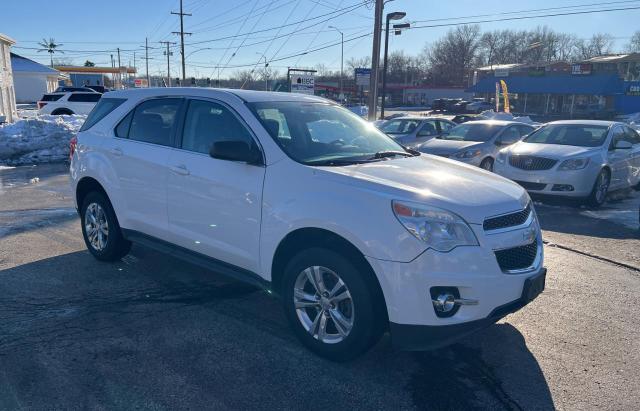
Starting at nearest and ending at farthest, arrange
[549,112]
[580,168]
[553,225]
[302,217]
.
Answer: [302,217], [553,225], [580,168], [549,112]

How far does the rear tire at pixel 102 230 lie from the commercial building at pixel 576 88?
49.6m

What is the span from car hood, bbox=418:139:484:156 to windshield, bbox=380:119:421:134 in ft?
6.76

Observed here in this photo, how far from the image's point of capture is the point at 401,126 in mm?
15094

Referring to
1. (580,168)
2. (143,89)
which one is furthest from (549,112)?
(143,89)

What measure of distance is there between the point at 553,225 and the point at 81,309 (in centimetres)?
678

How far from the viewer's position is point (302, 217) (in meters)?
3.65

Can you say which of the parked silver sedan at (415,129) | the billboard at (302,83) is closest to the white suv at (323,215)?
the parked silver sedan at (415,129)

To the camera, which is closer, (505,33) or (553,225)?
(553,225)

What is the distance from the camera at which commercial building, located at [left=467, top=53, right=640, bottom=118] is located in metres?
50.5

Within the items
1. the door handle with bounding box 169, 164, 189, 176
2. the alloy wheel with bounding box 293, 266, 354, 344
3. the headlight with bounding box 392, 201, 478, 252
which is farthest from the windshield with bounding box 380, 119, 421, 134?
the headlight with bounding box 392, 201, 478, 252

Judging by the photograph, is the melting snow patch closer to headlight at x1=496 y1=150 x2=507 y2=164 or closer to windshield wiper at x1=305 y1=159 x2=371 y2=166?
headlight at x1=496 y1=150 x2=507 y2=164

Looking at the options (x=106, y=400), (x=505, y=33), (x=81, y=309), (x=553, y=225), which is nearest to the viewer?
(x=106, y=400)

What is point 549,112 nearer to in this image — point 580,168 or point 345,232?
point 580,168

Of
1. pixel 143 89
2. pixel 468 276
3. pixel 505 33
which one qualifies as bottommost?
pixel 468 276
